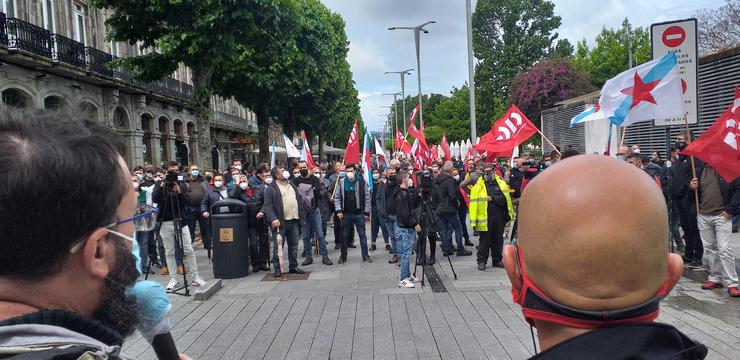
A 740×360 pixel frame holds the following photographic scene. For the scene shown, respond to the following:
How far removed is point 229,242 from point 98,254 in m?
8.20

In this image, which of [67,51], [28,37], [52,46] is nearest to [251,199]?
[28,37]

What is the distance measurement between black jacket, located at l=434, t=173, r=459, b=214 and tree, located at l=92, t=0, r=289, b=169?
766 cm

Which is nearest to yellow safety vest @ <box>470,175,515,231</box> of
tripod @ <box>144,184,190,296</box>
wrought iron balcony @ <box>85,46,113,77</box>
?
tripod @ <box>144,184,190,296</box>

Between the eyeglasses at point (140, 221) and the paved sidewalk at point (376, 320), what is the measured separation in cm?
344

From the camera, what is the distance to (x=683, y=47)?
25.7 feet

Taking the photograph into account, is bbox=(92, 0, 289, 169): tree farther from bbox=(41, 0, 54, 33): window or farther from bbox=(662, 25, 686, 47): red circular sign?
bbox=(662, 25, 686, 47): red circular sign

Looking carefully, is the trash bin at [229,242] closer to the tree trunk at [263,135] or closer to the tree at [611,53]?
the tree trunk at [263,135]

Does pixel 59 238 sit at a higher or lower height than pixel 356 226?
higher

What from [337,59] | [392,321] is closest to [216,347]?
[392,321]

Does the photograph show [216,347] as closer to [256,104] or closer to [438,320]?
[438,320]

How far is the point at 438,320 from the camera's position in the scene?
6.29 metres

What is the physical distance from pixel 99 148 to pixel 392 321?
17.8 ft

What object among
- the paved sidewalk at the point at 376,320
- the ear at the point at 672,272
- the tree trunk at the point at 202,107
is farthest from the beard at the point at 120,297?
the tree trunk at the point at 202,107

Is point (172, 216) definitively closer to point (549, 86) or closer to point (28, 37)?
point (28, 37)
